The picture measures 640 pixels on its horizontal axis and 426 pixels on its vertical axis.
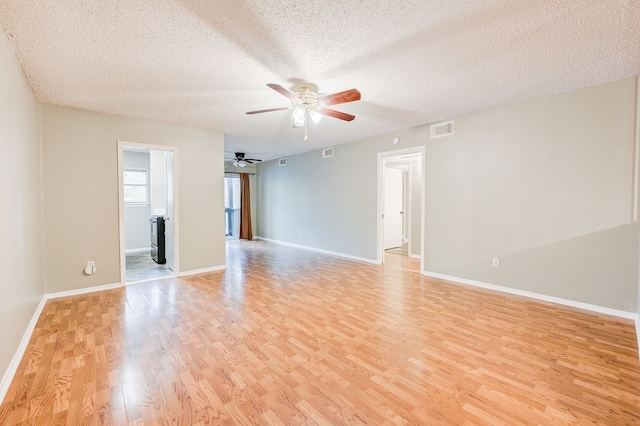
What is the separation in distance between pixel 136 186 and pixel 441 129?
716 centimetres

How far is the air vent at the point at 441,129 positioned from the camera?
423cm

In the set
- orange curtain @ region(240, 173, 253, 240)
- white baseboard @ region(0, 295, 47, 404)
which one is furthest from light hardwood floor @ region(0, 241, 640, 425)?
orange curtain @ region(240, 173, 253, 240)

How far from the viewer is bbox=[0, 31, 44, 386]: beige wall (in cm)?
191

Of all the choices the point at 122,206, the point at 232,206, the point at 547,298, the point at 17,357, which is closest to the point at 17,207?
the point at 17,357

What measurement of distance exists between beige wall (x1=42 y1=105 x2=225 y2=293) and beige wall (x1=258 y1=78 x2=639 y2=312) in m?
3.92

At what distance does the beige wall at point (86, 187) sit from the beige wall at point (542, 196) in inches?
154

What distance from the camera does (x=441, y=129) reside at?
432 cm

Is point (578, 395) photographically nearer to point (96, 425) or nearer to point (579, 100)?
point (96, 425)

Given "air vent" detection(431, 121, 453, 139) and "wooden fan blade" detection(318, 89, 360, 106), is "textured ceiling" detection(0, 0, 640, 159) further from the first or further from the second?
"air vent" detection(431, 121, 453, 139)

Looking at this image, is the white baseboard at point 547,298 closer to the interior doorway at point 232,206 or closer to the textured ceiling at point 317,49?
the textured ceiling at point 317,49

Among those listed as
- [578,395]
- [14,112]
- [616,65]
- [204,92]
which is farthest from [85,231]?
[616,65]

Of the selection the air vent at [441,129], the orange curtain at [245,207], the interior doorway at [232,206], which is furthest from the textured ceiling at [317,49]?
the interior doorway at [232,206]

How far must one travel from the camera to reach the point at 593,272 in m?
3.03

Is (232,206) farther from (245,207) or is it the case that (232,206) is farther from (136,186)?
(136,186)
